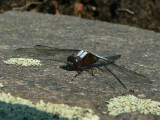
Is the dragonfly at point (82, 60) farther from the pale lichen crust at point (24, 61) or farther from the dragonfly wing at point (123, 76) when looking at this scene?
the pale lichen crust at point (24, 61)

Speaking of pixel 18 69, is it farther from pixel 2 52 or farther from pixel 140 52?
pixel 140 52

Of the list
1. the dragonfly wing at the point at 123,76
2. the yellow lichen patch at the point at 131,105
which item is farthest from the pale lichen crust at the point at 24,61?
the yellow lichen patch at the point at 131,105

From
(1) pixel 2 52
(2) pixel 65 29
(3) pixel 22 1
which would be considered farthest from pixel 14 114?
(3) pixel 22 1

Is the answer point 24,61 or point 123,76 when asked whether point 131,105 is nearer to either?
point 123,76

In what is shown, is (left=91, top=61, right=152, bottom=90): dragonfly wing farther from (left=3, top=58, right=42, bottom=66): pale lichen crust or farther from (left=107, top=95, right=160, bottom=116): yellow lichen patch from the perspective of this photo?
(left=3, top=58, right=42, bottom=66): pale lichen crust

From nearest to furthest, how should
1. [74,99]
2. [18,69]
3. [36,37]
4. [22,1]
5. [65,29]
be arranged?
[74,99] → [18,69] → [36,37] → [65,29] → [22,1]

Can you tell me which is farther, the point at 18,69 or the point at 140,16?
the point at 140,16

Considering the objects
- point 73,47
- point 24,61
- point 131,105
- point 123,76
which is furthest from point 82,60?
point 73,47

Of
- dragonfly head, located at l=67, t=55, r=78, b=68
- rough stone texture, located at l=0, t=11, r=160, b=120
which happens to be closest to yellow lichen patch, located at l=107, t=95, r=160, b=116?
rough stone texture, located at l=0, t=11, r=160, b=120
